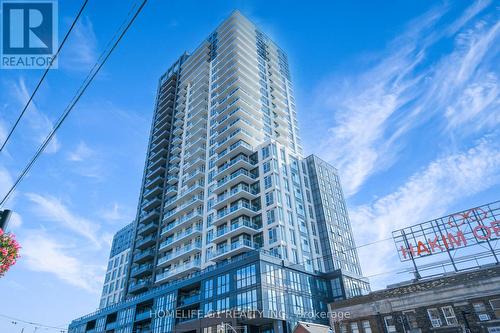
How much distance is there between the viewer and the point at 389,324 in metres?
29.5

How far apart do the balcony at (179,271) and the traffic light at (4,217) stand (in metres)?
48.8

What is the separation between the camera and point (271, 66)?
286 ft

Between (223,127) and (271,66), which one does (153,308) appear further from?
(271,66)

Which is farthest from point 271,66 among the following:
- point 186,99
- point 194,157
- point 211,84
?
point 194,157

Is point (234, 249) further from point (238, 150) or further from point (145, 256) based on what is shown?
point (145, 256)

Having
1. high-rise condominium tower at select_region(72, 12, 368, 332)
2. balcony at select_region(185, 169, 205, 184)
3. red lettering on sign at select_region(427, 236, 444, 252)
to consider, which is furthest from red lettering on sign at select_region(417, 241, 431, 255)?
balcony at select_region(185, 169, 205, 184)

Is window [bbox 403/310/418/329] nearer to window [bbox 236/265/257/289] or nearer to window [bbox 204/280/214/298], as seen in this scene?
window [bbox 236/265/257/289]

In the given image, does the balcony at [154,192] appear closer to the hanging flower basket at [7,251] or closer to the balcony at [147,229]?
the balcony at [147,229]

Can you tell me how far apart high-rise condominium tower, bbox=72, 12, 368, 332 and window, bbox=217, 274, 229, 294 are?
0.21 meters

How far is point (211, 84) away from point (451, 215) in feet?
204

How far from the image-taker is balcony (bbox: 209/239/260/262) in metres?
49.4

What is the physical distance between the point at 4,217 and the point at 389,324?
31.0 m

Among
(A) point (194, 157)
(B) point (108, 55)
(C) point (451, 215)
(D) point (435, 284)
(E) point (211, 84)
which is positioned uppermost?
(E) point (211, 84)

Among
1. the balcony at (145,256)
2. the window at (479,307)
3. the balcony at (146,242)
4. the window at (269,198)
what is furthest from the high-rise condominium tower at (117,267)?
the window at (479,307)
